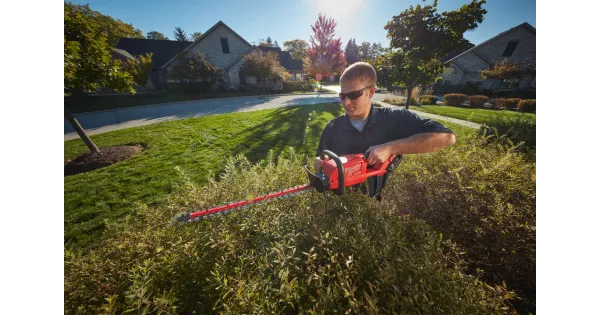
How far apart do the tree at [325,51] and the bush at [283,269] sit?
72.4 feet

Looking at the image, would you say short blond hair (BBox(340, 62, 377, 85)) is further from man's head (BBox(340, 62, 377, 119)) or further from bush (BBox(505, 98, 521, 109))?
bush (BBox(505, 98, 521, 109))

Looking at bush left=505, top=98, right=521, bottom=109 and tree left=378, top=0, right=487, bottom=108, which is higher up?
tree left=378, top=0, right=487, bottom=108

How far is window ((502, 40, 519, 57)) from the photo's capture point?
2098cm

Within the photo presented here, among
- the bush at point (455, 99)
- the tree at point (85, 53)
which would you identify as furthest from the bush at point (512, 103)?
the tree at point (85, 53)

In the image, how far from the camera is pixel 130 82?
5.30m

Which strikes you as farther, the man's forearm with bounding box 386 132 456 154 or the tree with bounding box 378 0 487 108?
the tree with bounding box 378 0 487 108

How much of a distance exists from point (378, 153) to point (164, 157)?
650 cm

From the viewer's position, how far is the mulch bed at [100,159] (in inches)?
210

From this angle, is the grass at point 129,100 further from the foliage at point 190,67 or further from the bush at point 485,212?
the bush at point 485,212

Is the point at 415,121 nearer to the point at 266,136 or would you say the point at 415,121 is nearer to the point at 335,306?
the point at 335,306

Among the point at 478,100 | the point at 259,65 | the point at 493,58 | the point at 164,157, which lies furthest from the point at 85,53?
the point at 493,58

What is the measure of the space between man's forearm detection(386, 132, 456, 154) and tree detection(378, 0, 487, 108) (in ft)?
22.8

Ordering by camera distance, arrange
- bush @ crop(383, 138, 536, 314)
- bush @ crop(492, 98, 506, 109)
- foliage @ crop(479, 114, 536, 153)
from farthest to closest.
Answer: bush @ crop(492, 98, 506, 109) < foliage @ crop(479, 114, 536, 153) < bush @ crop(383, 138, 536, 314)

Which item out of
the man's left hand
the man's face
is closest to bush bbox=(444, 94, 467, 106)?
the man's face
